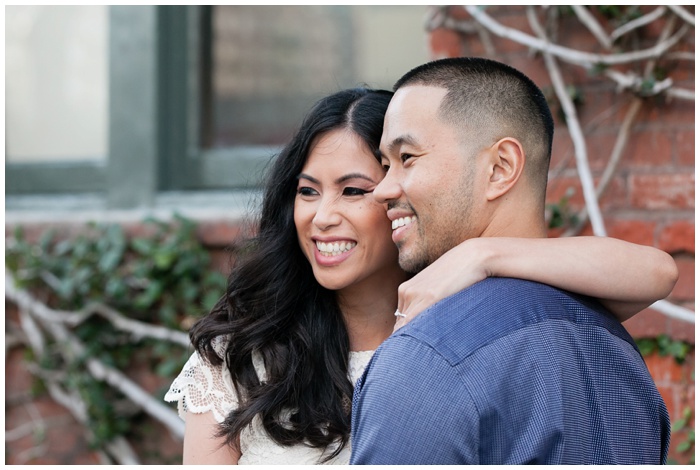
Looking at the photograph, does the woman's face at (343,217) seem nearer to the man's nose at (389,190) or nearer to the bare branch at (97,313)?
the man's nose at (389,190)

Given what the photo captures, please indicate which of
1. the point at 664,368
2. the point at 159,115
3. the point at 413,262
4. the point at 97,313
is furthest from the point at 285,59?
the point at 413,262

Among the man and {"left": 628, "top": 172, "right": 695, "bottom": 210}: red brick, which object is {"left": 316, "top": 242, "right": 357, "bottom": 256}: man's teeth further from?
{"left": 628, "top": 172, "right": 695, "bottom": 210}: red brick

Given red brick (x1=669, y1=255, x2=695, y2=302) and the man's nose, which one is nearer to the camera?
the man's nose

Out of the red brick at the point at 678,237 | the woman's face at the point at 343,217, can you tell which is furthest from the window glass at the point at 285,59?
the woman's face at the point at 343,217

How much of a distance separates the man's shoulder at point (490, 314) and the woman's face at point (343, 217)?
0.61 metres

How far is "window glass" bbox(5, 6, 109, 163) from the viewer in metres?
4.14

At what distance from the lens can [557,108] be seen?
2938 millimetres

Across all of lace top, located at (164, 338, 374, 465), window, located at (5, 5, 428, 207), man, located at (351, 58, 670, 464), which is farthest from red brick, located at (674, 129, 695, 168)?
lace top, located at (164, 338, 374, 465)

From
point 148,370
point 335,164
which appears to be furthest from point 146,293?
point 335,164

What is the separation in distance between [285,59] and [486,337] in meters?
3.04

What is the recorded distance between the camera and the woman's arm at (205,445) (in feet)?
6.48

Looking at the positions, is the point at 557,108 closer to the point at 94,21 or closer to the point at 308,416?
the point at 308,416

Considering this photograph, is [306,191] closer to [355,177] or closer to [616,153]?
[355,177]

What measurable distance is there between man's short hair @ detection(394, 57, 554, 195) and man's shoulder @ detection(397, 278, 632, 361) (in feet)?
1.01
